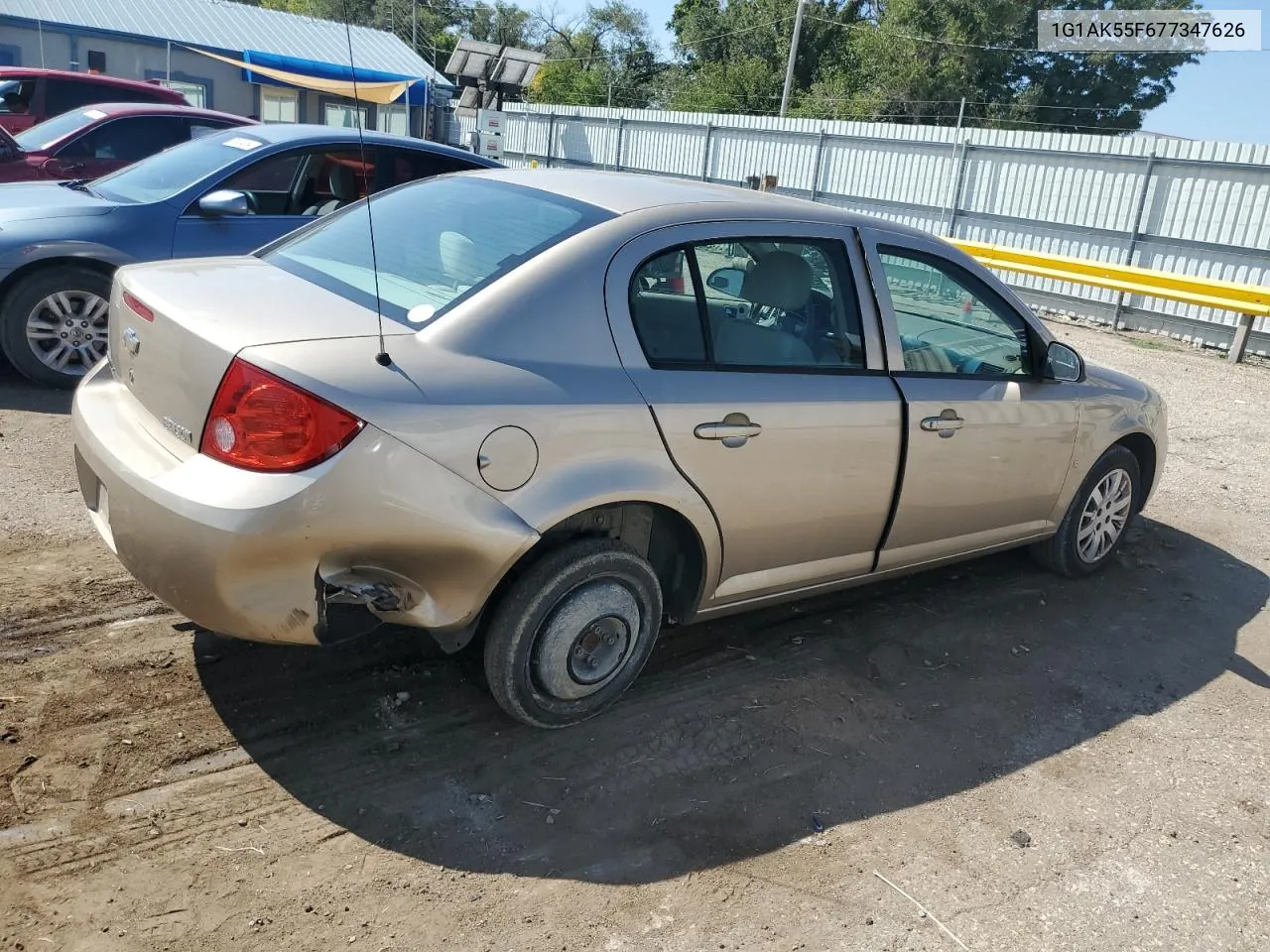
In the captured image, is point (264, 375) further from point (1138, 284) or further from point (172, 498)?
point (1138, 284)

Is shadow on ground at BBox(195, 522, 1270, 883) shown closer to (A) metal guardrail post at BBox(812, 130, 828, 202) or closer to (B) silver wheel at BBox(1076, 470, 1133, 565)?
(B) silver wheel at BBox(1076, 470, 1133, 565)

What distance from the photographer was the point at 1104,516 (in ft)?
17.3

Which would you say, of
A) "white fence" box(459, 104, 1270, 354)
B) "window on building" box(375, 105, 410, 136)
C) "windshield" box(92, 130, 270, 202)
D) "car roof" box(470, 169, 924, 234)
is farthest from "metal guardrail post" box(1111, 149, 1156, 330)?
"window on building" box(375, 105, 410, 136)

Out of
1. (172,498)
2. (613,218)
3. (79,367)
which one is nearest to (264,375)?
(172,498)

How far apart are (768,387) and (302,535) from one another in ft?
5.33

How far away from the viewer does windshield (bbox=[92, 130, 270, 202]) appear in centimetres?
664

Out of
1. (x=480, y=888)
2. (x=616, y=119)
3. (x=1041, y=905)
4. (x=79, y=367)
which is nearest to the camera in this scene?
(x=480, y=888)

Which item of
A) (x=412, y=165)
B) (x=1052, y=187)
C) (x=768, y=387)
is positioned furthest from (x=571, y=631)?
(x=1052, y=187)

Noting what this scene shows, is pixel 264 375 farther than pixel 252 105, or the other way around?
pixel 252 105

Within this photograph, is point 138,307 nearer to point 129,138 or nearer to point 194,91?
point 129,138

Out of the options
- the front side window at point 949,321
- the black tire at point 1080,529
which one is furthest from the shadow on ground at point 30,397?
the black tire at point 1080,529

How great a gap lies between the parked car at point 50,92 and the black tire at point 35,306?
616 cm

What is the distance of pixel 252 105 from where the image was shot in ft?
108

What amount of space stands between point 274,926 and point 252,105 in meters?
34.7
